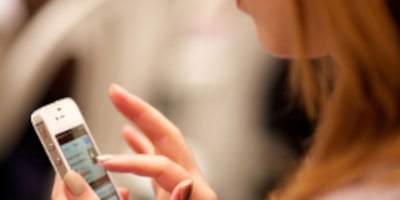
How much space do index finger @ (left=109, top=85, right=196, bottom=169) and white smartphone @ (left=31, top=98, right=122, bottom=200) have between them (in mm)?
51

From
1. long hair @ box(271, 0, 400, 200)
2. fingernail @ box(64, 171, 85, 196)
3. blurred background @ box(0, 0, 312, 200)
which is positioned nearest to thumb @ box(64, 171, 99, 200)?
fingernail @ box(64, 171, 85, 196)

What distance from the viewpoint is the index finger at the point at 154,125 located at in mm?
697

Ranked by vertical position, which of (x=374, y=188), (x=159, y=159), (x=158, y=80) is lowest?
(x=374, y=188)

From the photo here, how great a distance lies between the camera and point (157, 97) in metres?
1.43

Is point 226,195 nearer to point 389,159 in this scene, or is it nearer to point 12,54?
point 12,54

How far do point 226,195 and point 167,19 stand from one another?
1.11 ft

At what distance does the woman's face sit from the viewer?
21.5 inches

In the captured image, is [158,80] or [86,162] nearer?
[86,162]

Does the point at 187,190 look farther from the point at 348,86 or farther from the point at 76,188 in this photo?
the point at 348,86

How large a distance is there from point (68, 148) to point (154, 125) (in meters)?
0.08

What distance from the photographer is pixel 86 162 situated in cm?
70

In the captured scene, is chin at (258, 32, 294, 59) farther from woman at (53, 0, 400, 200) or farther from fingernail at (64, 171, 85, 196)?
fingernail at (64, 171, 85, 196)

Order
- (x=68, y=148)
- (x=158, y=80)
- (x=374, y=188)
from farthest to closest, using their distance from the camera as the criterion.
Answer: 1. (x=158, y=80)
2. (x=68, y=148)
3. (x=374, y=188)

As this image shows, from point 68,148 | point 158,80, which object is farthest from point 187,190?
point 158,80
